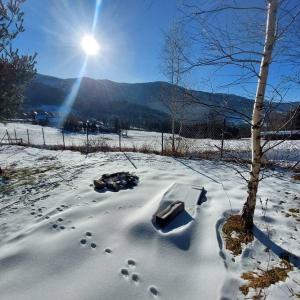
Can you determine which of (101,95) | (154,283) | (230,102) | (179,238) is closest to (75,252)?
(154,283)

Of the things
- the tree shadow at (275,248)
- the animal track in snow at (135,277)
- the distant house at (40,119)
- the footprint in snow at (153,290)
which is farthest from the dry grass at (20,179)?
the distant house at (40,119)

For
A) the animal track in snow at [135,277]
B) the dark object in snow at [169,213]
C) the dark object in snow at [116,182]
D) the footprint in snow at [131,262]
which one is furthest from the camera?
the dark object in snow at [116,182]

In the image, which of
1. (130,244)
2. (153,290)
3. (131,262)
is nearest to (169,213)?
(130,244)

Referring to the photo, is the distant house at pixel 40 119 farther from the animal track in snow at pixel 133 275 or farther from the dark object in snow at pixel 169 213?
the animal track in snow at pixel 133 275

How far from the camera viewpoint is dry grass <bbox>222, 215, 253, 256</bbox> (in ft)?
11.1

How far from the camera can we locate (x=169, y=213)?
4.01 metres

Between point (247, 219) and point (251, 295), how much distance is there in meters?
Answer: 1.39

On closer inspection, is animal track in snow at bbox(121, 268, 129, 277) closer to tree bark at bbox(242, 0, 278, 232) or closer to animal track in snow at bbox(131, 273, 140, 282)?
animal track in snow at bbox(131, 273, 140, 282)

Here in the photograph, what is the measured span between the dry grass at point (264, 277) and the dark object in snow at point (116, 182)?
10.5 ft

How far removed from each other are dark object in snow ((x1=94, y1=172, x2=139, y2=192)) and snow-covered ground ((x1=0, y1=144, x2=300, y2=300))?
21cm

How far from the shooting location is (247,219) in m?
3.80

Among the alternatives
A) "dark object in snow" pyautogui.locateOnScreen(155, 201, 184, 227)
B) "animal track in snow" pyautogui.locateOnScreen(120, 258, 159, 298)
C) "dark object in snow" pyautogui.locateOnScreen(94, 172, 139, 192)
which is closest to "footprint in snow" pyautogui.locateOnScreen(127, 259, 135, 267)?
"animal track in snow" pyautogui.locateOnScreen(120, 258, 159, 298)

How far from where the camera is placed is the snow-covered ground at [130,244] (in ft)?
8.68

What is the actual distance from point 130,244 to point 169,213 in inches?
34.2
